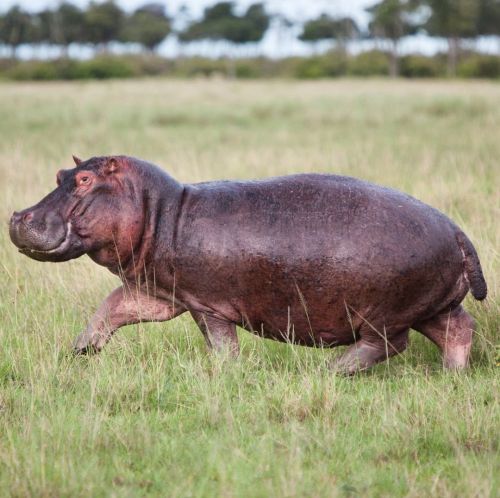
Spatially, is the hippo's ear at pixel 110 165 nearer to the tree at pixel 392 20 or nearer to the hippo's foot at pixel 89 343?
the hippo's foot at pixel 89 343

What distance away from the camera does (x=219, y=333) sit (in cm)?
420

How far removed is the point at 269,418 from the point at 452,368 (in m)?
1.06

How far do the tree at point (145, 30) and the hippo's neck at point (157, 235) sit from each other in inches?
3300

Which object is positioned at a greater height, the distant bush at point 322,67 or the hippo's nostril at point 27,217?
the hippo's nostril at point 27,217

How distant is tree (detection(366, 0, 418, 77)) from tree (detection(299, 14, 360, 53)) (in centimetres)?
1359

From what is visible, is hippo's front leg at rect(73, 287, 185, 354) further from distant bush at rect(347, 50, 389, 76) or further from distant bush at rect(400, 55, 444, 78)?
distant bush at rect(347, 50, 389, 76)

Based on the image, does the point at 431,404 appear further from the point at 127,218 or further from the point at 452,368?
the point at 127,218

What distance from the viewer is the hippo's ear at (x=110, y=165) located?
163 inches

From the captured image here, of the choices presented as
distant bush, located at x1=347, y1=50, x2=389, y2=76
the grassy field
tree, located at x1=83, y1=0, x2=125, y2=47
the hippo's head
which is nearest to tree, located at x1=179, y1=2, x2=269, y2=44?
tree, located at x1=83, y1=0, x2=125, y2=47

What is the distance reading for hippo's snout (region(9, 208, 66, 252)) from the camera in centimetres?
402

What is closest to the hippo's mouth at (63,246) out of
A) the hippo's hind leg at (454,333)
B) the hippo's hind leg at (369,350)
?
the hippo's hind leg at (369,350)

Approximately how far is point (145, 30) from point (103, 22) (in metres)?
6.41

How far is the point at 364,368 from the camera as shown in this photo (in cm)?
421

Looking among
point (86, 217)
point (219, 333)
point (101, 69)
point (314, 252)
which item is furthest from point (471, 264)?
point (101, 69)
